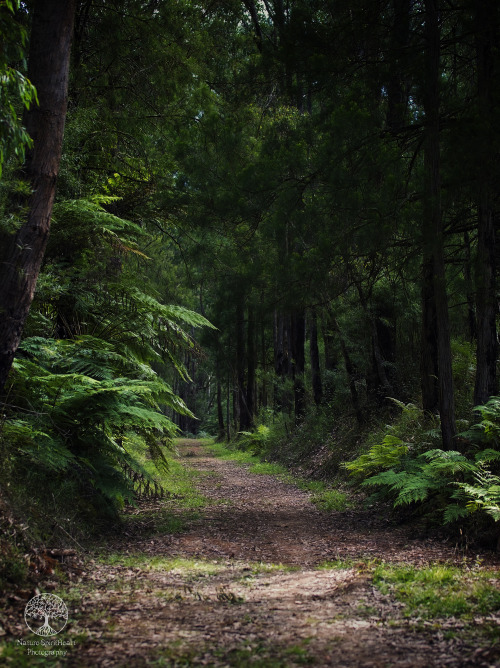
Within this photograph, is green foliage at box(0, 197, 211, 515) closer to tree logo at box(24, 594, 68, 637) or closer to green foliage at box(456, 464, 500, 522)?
tree logo at box(24, 594, 68, 637)

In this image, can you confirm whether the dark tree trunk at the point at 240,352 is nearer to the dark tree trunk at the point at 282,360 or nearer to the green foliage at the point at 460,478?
the dark tree trunk at the point at 282,360

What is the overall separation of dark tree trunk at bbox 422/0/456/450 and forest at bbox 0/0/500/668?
0.09 ft

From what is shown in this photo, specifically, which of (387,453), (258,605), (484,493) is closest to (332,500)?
(387,453)

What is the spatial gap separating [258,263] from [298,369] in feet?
24.0

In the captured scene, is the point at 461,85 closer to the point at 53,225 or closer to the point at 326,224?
the point at 326,224

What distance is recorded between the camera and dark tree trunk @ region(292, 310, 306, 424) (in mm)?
16750

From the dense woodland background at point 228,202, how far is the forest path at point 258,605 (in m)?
0.83

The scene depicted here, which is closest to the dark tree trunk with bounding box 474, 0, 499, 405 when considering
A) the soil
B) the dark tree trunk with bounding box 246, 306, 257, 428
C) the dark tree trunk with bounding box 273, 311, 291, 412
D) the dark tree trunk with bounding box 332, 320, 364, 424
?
the soil

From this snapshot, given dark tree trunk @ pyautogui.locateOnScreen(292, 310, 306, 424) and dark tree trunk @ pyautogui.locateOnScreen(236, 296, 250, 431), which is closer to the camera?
dark tree trunk @ pyautogui.locateOnScreen(292, 310, 306, 424)

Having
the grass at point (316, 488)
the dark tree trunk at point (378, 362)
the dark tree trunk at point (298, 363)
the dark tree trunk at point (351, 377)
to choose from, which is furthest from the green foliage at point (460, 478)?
the dark tree trunk at point (298, 363)

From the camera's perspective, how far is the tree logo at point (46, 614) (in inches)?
113

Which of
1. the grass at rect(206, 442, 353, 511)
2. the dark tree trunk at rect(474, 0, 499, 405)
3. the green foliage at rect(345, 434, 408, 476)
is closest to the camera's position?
the dark tree trunk at rect(474, 0, 499, 405)

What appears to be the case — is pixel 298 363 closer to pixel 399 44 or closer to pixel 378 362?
pixel 378 362

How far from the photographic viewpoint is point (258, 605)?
3.45 m
